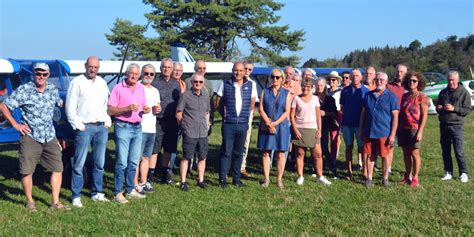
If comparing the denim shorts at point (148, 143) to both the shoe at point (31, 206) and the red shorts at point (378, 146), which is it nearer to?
the shoe at point (31, 206)

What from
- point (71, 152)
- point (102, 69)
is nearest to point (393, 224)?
point (71, 152)

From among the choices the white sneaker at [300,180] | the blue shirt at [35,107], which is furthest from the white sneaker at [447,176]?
the blue shirt at [35,107]

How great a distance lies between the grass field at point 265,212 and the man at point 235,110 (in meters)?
0.47

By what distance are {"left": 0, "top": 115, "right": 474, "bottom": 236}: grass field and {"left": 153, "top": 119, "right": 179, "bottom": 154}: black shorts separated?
52 cm

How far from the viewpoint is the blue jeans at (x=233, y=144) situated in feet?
20.2

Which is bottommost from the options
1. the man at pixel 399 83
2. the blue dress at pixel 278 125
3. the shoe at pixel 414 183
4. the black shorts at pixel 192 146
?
the shoe at pixel 414 183

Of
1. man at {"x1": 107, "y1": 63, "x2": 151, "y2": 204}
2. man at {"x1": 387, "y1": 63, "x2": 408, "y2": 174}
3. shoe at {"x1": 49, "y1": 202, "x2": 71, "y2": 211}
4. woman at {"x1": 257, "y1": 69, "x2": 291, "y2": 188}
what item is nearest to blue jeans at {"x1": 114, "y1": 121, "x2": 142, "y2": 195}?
man at {"x1": 107, "y1": 63, "x2": 151, "y2": 204}

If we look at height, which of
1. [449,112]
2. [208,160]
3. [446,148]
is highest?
[449,112]

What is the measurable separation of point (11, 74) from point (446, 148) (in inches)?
246

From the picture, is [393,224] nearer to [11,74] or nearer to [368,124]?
[368,124]

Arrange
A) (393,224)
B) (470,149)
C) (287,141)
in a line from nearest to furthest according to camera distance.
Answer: (393,224)
(287,141)
(470,149)

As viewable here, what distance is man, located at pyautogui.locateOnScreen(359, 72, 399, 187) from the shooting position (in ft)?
20.1

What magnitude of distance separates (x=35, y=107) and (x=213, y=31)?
25502 millimetres

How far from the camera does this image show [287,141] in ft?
20.5
